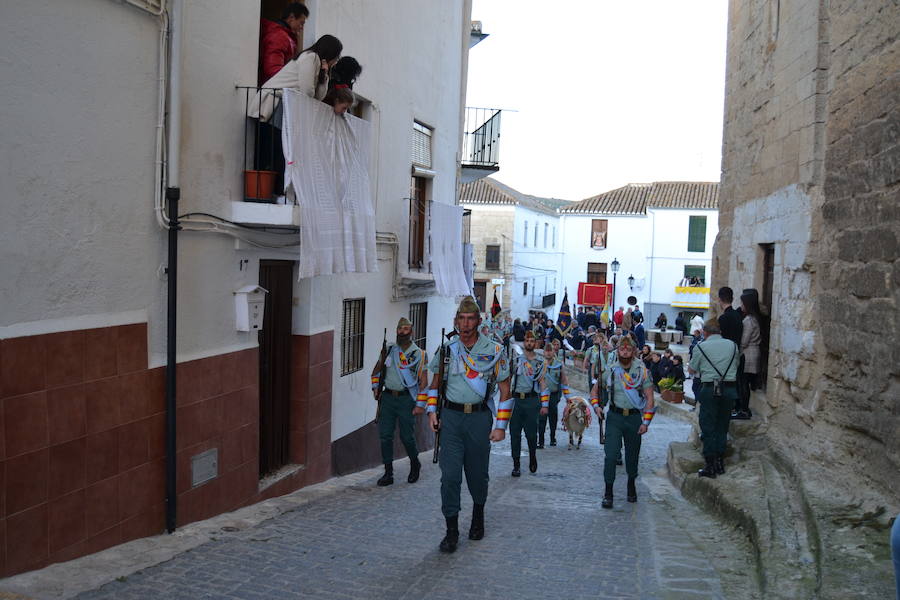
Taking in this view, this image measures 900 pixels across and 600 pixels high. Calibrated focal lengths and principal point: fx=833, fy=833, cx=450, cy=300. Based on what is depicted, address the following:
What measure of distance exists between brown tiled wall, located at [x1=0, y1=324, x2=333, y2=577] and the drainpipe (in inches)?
2.5

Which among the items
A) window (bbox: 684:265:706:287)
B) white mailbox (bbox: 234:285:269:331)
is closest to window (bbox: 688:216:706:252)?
window (bbox: 684:265:706:287)

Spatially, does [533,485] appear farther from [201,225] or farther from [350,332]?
[201,225]

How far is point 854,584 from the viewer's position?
4887 mm

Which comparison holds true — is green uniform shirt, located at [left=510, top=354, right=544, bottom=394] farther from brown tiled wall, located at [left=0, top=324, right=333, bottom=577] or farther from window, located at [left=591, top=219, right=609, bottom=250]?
window, located at [left=591, top=219, right=609, bottom=250]

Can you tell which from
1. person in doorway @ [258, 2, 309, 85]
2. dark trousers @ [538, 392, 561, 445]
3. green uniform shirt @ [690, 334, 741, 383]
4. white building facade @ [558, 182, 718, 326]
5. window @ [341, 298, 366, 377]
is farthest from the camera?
white building facade @ [558, 182, 718, 326]

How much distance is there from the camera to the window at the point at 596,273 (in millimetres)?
48094

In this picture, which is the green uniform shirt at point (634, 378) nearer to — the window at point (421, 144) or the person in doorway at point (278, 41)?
the person in doorway at point (278, 41)

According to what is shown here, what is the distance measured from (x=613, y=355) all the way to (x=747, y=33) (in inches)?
187

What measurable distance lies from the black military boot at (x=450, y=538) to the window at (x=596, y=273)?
4264 cm

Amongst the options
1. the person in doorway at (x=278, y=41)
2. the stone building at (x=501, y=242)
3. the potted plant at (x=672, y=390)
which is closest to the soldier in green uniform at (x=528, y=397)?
the person in doorway at (x=278, y=41)

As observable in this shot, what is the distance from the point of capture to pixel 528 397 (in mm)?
10445

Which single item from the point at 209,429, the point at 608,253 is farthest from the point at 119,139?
the point at 608,253

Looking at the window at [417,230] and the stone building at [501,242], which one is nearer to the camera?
the window at [417,230]

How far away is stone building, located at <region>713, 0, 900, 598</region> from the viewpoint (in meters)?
Answer: 5.95
